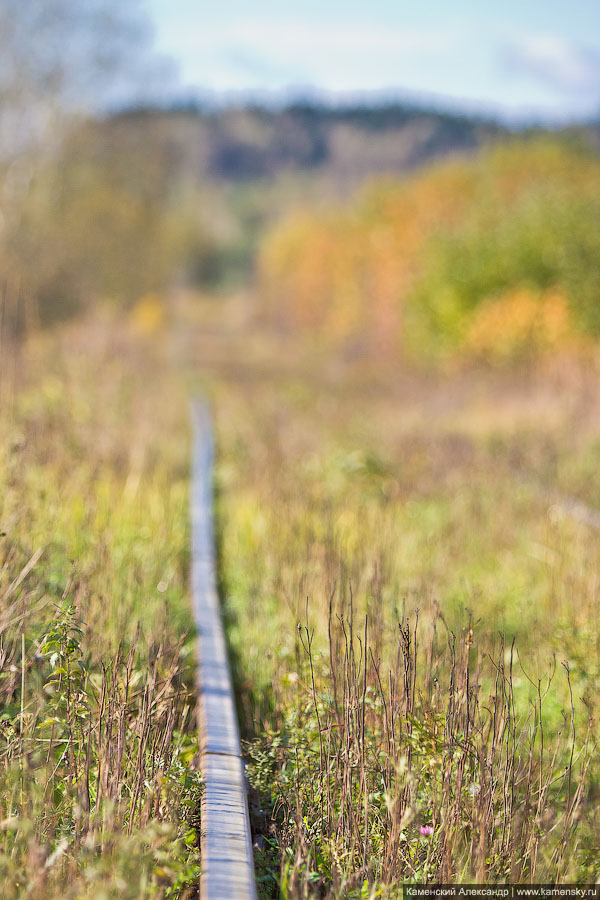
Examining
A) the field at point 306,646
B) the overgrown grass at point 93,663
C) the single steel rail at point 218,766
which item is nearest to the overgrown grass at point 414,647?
the field at point 306,646

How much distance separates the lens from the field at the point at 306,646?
271 centimetres

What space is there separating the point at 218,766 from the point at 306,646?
60cm

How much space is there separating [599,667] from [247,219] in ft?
453

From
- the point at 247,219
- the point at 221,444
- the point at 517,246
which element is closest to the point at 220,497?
the point at 221,444

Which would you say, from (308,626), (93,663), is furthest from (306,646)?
(93,663)

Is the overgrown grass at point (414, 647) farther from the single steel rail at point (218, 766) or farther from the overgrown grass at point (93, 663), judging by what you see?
the overgrown grass at point (93, 663)

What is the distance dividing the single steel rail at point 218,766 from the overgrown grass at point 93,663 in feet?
0.25

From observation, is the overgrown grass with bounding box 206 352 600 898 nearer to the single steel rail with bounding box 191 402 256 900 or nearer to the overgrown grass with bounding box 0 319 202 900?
the single steel rail with bounding box 191 402 256 900

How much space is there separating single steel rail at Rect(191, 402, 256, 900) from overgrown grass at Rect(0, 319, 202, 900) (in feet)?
0.25

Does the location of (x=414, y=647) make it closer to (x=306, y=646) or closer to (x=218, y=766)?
(x=306, y=646)

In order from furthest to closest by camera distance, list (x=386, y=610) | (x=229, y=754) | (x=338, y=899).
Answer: (x=386, y=610)
(x=229, y=754)
(x=338, y=899)

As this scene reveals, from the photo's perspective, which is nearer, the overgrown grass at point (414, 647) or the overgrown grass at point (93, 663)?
the overgrown grass at point (93, 663)

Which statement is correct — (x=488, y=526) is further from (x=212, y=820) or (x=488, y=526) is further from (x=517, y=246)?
(x=517, y=246)

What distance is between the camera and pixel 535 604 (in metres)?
5.57
